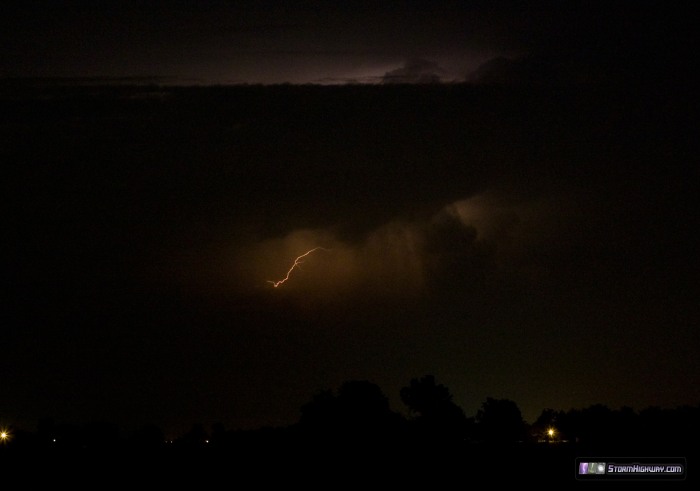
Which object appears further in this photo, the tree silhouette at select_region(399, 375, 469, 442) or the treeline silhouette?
the tree silhouette at select_region(399, 375, 469, 442)

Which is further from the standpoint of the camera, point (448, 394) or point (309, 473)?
point (448, 394)

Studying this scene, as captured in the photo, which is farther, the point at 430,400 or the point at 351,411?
the point at 430,400

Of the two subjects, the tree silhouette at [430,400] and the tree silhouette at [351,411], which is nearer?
the tree silhouette at [351,411]

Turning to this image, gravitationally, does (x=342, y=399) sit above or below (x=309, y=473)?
above

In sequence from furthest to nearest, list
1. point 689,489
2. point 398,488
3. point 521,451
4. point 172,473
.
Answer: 1. point 521,451
2. point 172,473
3. point 398,488
4. point 689,489

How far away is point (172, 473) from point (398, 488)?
36.3ft

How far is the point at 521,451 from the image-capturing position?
51344 mm

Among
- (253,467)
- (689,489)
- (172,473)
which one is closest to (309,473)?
(253,467)

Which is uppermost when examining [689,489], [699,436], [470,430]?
[470,430]

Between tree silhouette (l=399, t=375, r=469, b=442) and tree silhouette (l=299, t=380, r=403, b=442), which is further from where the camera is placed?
tree silhouette (l=399, t=375, r=469, b=442)

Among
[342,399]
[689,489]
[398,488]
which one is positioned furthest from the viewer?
[342,399]

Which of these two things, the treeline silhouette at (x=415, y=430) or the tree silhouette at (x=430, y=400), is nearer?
the treeline silhouette at (x=415, y=430)

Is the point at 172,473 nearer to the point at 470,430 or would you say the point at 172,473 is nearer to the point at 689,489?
the point at 689,489

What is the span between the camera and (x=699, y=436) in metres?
57.0
